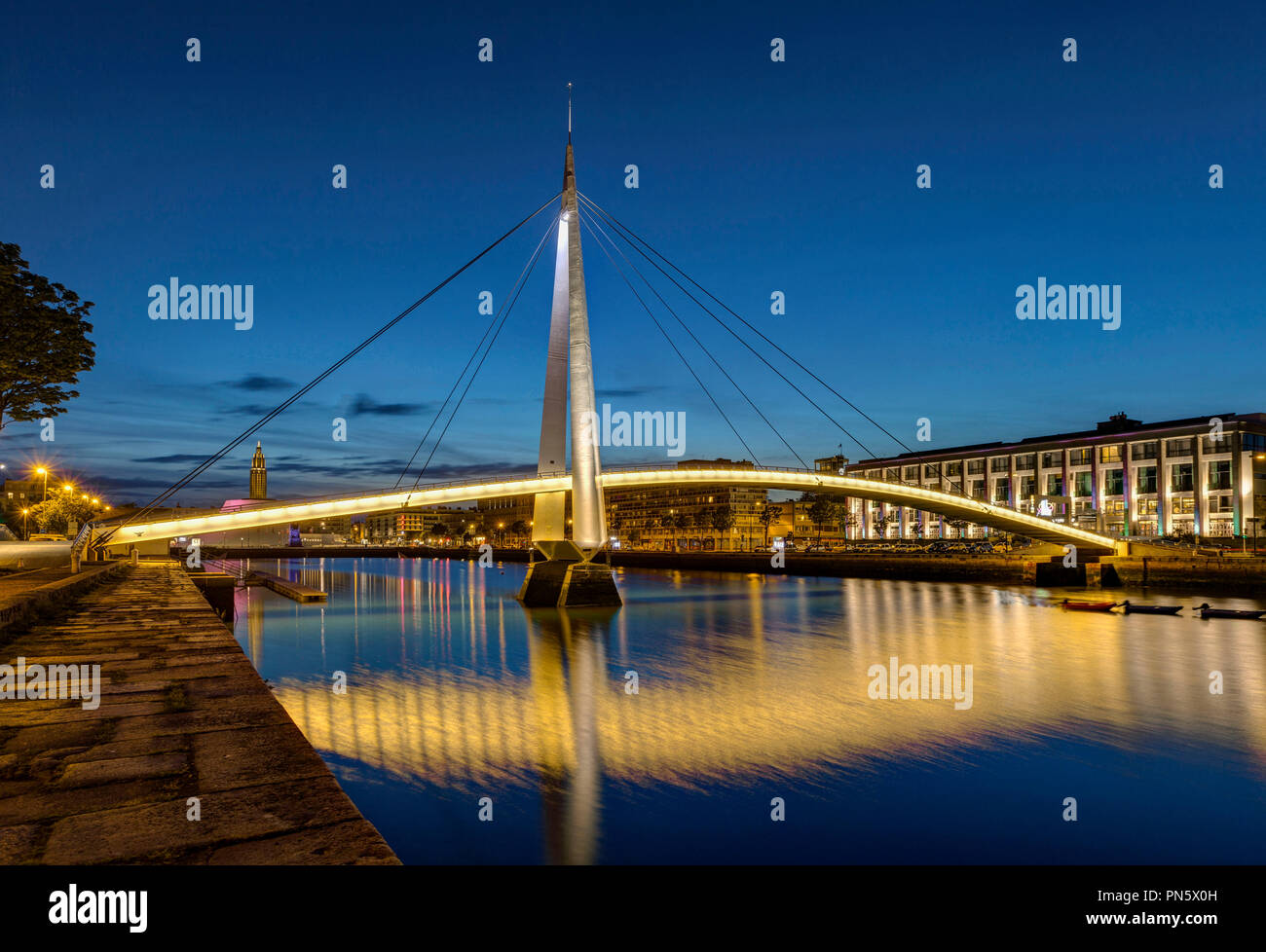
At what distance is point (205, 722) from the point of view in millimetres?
5609

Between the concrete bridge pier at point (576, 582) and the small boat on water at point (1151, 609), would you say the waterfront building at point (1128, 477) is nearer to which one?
the small boat on water at point (1151, 609)

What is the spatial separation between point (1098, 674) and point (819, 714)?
32.3 ft

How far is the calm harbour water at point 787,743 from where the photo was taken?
9.55 metres

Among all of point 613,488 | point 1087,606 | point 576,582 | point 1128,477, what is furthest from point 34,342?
point 1128,477

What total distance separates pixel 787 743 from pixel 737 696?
4.40 metres

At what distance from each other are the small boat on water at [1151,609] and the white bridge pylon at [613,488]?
59.6 feet

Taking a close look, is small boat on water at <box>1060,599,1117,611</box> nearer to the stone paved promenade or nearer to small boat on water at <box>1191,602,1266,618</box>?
small boat on water at <box>1191,602,1266,618</box>

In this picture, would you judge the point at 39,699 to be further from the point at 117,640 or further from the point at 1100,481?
the point at 1100,481

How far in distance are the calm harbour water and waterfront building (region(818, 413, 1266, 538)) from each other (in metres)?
44.1

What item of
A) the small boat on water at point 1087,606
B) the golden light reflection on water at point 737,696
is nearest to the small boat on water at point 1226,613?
the golden light reflection on water at point 737,696

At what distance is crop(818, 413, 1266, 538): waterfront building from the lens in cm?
7700

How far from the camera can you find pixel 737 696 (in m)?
18.5

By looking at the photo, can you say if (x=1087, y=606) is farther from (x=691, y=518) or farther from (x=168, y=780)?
(x=691, y=518)
